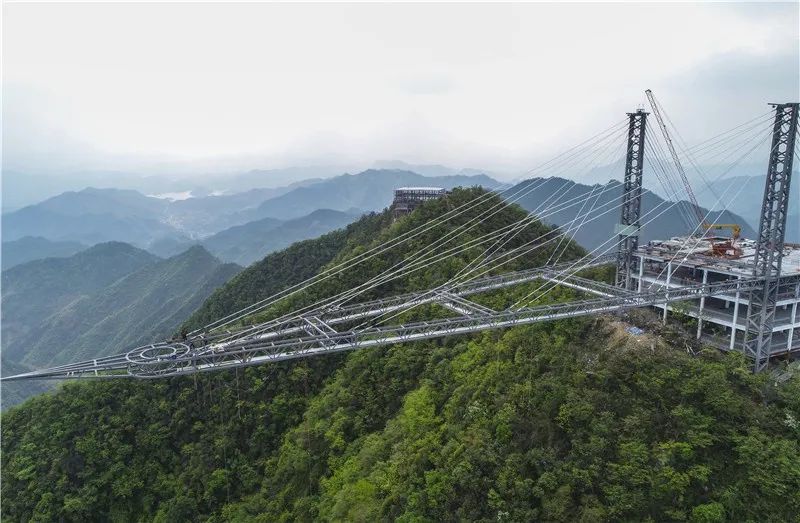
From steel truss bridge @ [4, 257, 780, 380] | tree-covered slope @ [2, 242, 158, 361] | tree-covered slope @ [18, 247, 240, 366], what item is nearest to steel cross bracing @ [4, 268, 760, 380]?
steel truss bridge @ [4, 257, 780, 380]

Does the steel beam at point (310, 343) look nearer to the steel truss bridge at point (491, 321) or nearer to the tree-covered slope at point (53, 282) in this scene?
the steel truss bridge at point (491, 321)

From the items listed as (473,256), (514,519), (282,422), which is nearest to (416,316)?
(473,256)

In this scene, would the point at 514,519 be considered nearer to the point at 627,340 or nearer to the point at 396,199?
the point at 627,340

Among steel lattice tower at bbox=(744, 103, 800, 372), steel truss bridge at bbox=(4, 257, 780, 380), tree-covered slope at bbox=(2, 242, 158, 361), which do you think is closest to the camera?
steel truss bridge at bbox=(4, 257, 780, 380)

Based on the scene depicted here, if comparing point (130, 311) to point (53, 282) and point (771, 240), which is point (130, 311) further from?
point (771, 240)

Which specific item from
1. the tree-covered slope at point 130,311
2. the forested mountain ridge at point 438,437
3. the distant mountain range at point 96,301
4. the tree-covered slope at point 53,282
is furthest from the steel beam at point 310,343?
the tree-covered slope at point 53,282

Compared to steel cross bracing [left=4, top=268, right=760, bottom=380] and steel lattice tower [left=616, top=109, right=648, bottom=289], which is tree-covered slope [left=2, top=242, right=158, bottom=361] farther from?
steel lattice tower [left=616, top=109, right=648, bottom=289]
